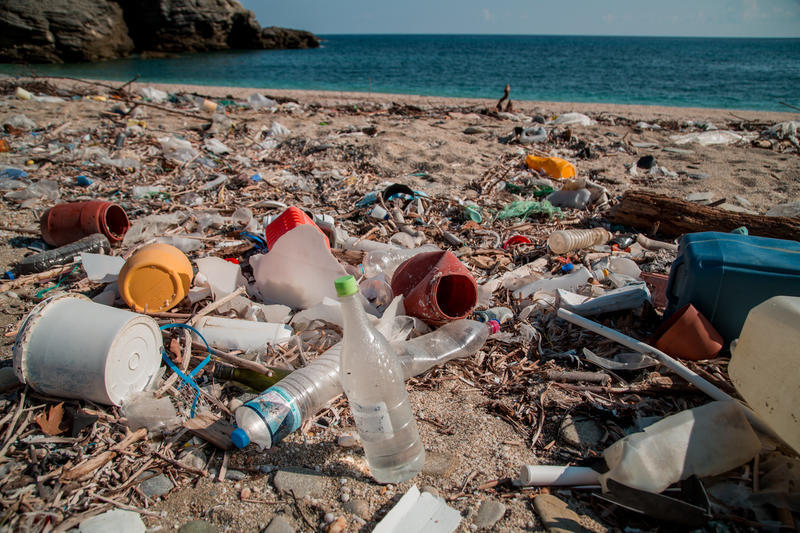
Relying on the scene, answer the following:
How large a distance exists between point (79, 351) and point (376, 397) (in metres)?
1.24

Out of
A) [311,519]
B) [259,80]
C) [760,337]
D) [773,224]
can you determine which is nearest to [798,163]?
[773,224]

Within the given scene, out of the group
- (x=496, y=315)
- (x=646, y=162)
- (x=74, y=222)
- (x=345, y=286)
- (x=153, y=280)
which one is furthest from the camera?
(x=646, y=162)

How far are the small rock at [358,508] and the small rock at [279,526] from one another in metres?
0.20

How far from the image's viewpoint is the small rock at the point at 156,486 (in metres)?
1.60

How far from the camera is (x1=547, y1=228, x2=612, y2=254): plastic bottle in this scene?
3.59 m

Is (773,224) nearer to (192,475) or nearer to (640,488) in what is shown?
(640,488)

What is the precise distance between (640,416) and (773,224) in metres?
2.57

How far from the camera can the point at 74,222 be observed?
139 inches

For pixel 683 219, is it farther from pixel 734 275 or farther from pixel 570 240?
pixel 734 275

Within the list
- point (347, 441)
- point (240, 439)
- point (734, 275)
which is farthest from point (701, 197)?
point (240, 439)

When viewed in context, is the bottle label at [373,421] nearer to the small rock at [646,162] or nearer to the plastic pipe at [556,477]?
the plastic pipe at [556,477]

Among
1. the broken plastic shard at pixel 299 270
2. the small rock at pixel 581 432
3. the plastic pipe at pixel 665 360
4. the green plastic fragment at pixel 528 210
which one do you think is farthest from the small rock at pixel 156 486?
the green plastic fragment at pixel 528 210

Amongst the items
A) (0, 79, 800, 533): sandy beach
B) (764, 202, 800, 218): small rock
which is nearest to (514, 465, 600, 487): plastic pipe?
(0, 79, 800, 533): sandy beach

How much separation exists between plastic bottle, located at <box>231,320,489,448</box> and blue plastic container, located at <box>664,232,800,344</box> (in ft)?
3.65
